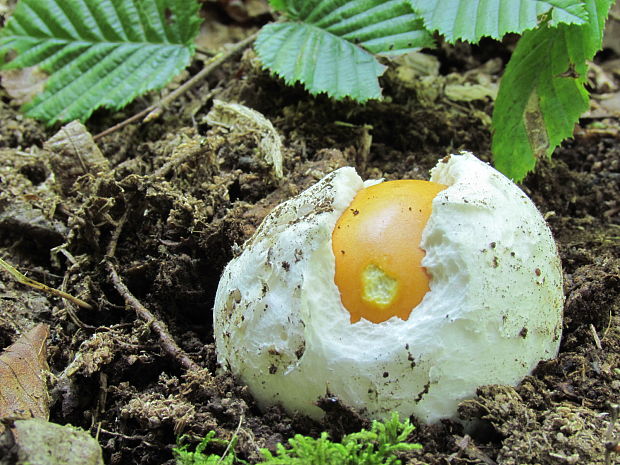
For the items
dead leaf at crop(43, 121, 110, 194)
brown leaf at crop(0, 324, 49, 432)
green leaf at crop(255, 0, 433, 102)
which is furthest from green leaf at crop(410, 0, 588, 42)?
brown leaf at crop(0, 324, 49, 432)

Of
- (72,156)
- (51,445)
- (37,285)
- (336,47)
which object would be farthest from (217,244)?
(336,47)

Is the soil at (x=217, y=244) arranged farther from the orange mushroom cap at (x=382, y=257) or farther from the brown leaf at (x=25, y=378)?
the orange mushroom cap at (x=382, y=257)

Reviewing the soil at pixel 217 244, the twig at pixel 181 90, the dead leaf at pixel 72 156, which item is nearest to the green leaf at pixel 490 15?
the soil at pixel 217 244

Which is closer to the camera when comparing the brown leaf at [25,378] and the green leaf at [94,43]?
the brown leaf at [25,378]

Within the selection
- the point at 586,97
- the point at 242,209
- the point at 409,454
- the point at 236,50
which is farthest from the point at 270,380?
the point at 236,50

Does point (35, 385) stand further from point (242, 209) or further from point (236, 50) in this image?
point (236, 50)

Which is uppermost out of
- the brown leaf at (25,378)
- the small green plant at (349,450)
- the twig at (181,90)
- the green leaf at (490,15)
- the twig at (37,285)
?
the green leaf at (490,15)

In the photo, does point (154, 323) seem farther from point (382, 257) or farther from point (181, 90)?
point (181, 90)
